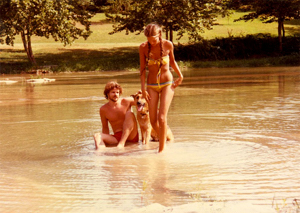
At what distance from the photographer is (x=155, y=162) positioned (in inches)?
299

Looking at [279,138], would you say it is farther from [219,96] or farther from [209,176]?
[219,96]

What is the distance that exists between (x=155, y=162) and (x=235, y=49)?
3532 cm

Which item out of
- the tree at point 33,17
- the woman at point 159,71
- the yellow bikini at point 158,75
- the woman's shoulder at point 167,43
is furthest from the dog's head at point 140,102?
the tree at point 33,17

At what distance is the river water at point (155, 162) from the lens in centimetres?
566

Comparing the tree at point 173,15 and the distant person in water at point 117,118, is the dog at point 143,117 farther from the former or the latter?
the tree at point 173,15

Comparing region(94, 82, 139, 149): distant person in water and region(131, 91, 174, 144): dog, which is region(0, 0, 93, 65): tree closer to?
region(94, 82, 139, 149): distant person in water

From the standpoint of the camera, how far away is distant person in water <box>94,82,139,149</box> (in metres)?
8.99

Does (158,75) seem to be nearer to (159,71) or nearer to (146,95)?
(159,71)

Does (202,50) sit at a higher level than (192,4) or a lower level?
lower

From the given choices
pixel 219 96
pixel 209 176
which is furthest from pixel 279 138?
pixel 219 96

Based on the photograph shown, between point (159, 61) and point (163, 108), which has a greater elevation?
point (159, 61)

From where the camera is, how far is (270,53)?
4256 cm

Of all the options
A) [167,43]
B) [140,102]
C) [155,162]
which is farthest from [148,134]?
[167,43]

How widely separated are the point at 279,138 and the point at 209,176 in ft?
9.87
